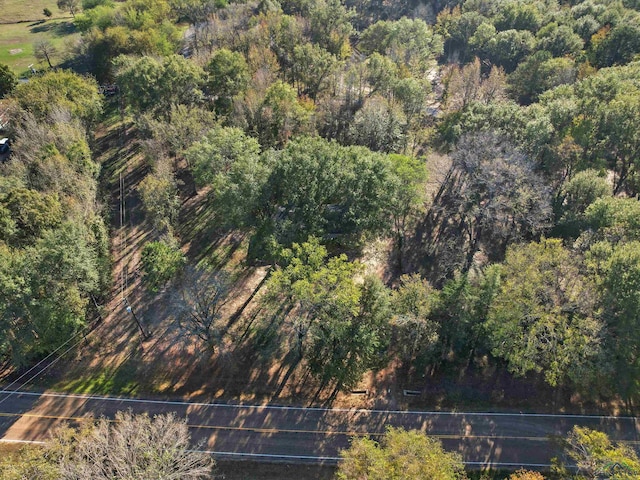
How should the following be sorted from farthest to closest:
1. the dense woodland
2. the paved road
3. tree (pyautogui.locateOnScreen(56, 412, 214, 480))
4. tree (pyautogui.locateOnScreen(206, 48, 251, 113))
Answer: tree (pyautogui.locateOnScreen(206, 48, 251, 113)), the dense woodland, the paved road, tree (pyautogui.locateOnScreen(56, 412, 214, 480))

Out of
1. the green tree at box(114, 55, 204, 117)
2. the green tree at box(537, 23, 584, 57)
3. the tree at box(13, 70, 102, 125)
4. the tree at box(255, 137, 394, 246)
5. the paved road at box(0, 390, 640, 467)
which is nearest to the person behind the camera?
the paved road at box(0, 390, 640, 467)

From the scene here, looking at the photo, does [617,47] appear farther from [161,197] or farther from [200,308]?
[200,308]

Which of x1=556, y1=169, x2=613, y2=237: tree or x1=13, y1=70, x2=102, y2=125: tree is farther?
x1=13, y1=70, x2=102, y2=125: tree

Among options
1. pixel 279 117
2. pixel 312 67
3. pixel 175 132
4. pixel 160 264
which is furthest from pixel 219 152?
pixel 312 67

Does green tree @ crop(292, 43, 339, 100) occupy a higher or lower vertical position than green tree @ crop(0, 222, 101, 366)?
higher

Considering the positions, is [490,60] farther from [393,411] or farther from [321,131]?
[393,411]

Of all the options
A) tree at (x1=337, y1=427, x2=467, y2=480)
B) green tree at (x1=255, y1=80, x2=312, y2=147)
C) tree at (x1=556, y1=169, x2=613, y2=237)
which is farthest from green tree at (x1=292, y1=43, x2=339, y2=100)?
tree at (x1=337, y1=427, x2=467, y2=480)

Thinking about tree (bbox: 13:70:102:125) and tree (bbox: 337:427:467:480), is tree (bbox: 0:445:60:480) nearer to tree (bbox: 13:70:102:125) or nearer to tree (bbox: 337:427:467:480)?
tree (bbox: 337:427:467:480)
